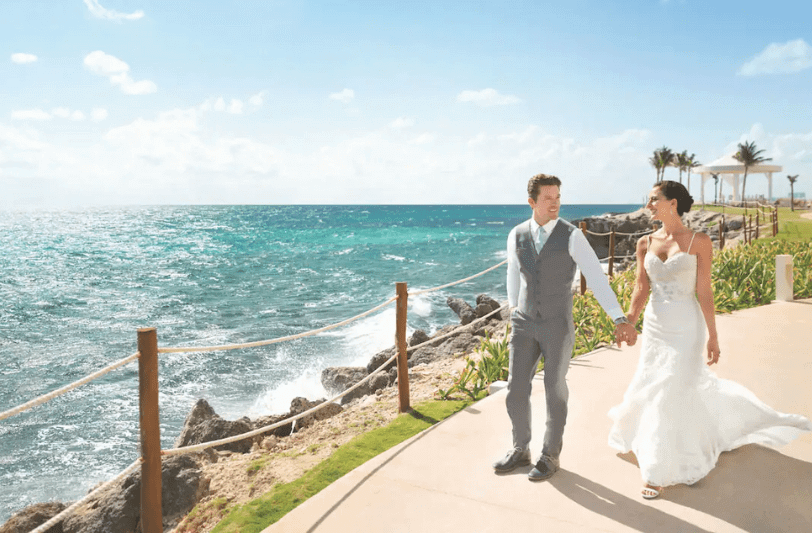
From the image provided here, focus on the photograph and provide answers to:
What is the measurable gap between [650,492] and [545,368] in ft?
3.01

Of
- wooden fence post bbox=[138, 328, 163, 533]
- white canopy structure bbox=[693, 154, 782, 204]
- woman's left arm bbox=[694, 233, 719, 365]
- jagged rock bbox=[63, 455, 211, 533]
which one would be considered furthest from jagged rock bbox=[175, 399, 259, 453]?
white canopy structure bbox=[693, 154, 782, 204]

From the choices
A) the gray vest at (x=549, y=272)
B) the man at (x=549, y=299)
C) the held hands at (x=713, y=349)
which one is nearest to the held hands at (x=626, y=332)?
the man at (x=549, y=299)

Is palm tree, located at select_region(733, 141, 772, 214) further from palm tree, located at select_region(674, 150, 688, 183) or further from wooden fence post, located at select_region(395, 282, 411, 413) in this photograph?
wooden fence post, located at select_region(395, 282, 411, 413)

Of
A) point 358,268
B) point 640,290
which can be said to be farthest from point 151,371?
point 358,268

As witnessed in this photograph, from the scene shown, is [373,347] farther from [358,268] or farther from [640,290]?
[358,268]

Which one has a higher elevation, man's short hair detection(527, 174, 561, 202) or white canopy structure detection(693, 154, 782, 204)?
white canopy structure detection(693, 154, 782, 204)

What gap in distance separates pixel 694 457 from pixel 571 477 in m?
0.74

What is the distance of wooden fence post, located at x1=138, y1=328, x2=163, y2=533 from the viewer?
305 cm

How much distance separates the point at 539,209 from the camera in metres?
3.26

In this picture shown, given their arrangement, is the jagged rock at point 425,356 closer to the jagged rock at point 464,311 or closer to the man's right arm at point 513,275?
the jagged rock at point 464,311

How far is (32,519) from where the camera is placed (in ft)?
18.2

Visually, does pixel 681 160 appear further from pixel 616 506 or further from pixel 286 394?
pixel 616 506

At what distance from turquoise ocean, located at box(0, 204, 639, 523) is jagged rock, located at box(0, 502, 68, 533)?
2.45 m

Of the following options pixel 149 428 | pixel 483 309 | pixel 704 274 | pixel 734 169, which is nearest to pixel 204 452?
pixel 149 428
